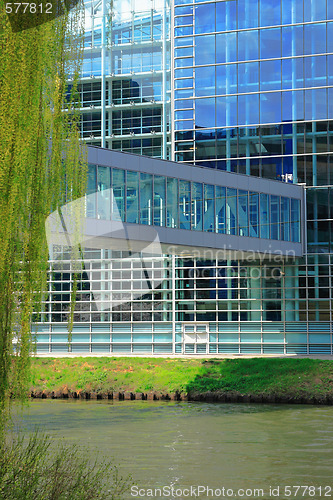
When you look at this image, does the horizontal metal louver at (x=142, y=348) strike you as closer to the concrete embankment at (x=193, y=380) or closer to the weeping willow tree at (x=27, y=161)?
the concrete embankment at (x=193, y=380)

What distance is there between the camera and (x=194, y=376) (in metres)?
39.6

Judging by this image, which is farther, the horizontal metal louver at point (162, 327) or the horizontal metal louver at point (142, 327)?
the horizontal metal louver at point (142, 327)

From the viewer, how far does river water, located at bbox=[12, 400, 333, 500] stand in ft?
65.1

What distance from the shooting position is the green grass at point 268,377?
37375 mm

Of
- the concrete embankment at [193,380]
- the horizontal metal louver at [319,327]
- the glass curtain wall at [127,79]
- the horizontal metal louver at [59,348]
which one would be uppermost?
the glass curtain wall at [127,79]

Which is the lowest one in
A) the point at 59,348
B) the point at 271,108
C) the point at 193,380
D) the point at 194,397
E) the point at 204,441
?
the point at 204,441

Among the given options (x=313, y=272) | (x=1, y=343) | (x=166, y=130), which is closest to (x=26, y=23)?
(x=1, y=343)

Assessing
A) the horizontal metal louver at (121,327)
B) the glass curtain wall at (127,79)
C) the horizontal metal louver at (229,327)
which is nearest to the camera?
the horizontal metal louver at (229,327)

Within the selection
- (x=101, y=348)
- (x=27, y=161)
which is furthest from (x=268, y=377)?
(x=27, y=161)

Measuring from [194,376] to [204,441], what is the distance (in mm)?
13532

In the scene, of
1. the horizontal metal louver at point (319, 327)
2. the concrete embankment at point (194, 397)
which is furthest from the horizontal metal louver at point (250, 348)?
the concrete embankment at point (194, 397)

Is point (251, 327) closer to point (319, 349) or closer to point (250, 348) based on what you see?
point (250, 348)

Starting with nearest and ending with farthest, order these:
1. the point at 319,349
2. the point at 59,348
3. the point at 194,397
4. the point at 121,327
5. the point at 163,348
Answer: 1. the point at 194,397
2. the point at 319,349
3. the point at 163,348
4. the point at 121,327
5. the point at 59,348

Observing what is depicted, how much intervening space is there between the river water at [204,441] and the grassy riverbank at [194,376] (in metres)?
2.01
